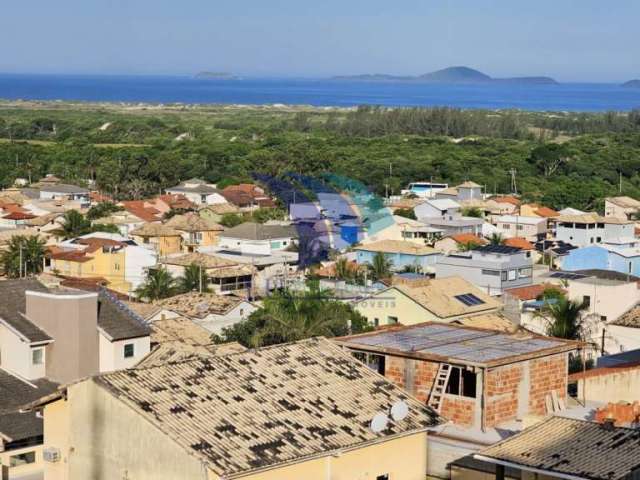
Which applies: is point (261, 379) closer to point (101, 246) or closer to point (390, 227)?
point (101, 246)

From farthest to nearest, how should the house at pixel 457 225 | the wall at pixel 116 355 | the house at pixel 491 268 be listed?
the house at pixel 457 225 → the house at pixel 491 268 → the wall at pixel 116 355

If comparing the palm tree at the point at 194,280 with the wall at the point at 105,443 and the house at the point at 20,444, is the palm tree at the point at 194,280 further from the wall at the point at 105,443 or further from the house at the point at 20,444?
the wall at the point at 105,443

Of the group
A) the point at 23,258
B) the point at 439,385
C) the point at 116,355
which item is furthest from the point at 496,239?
the point at 439,385

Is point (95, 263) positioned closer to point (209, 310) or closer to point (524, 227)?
point (209, 310)

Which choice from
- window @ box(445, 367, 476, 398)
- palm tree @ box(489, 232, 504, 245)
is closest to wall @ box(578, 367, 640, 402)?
window @ box(445, 367, 476, 398)

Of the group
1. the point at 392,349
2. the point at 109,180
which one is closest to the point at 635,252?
the point at 392,349

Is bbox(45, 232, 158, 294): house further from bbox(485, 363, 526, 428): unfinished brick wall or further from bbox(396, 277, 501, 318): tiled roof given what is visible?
bbox(485, 363, 526, 428): unfinished brick wall

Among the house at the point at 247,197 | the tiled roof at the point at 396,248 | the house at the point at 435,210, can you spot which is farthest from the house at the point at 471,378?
the house at the point at 247,197
